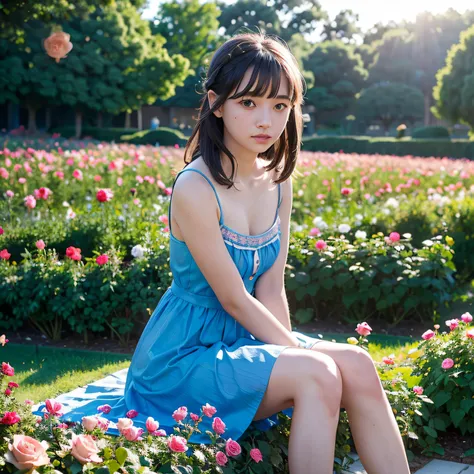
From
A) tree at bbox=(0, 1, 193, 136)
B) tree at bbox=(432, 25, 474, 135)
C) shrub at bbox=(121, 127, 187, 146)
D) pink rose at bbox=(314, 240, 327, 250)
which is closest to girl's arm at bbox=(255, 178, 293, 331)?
pink rose at bbox=(314, 240, 327, 250)

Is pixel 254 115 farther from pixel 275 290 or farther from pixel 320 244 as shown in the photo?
pixel 320 244

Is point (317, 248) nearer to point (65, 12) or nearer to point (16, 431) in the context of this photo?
point (16, 431)

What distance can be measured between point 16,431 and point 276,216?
128cm

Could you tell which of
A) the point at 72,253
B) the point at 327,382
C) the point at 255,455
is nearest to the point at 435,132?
the point at 72,253

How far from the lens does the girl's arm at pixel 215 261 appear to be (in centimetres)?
244

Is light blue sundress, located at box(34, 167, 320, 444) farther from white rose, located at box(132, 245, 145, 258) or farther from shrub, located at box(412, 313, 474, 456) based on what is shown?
white rose, located at box(132, 245, 145, 258)

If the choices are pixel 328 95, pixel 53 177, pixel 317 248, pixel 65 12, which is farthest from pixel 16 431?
pixel 328 95

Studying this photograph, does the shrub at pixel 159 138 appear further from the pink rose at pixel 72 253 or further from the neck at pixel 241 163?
the neck at pixel 241 163

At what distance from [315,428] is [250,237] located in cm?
76

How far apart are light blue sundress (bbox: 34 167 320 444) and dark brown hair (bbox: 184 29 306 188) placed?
0.14 m

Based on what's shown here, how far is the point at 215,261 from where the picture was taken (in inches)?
96.3

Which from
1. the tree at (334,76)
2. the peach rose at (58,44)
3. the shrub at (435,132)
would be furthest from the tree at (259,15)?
the peach rose at (58,44)

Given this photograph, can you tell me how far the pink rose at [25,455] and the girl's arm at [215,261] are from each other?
0.95 m

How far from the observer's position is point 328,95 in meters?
46.8
